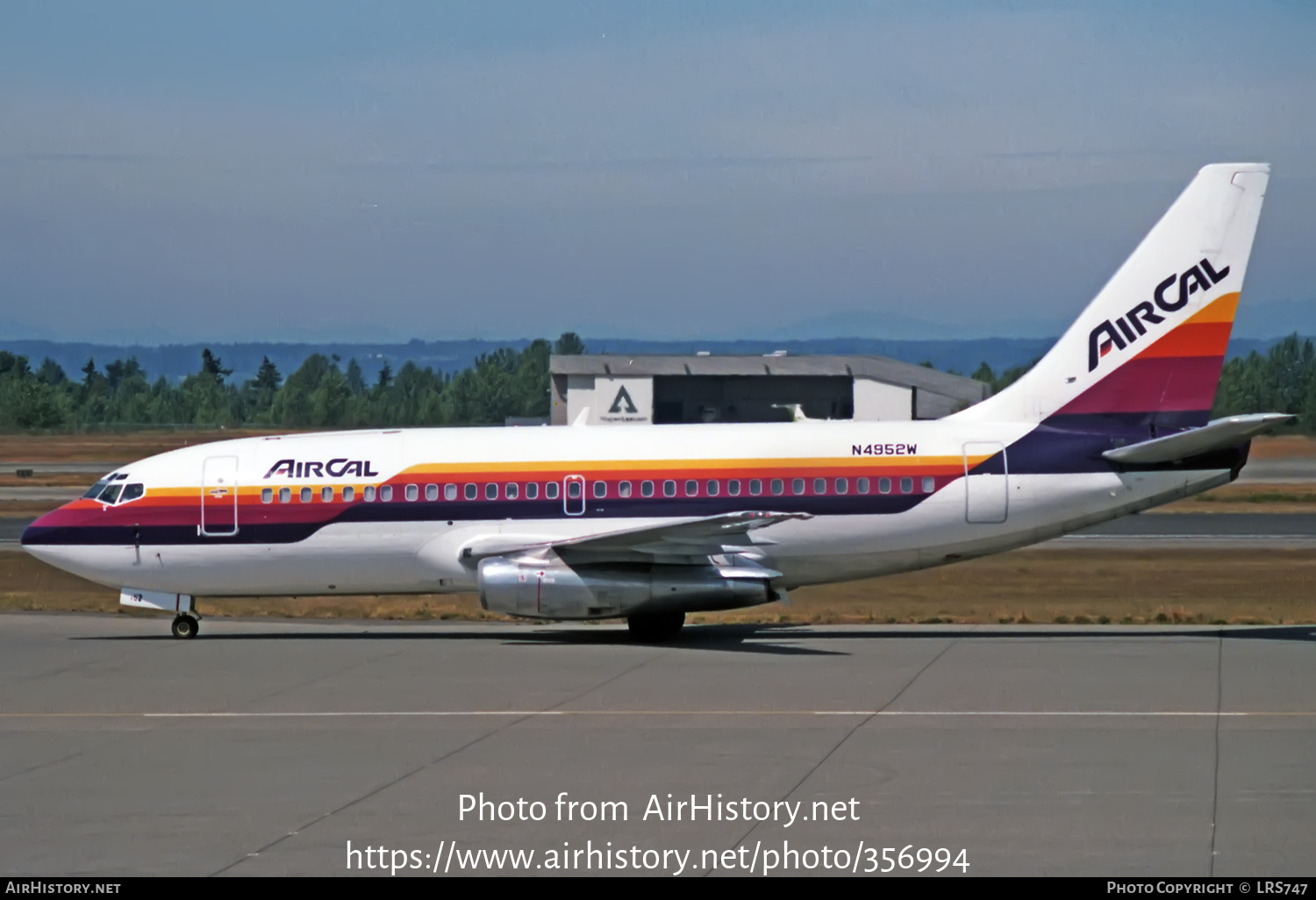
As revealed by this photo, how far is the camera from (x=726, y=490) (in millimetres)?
26203

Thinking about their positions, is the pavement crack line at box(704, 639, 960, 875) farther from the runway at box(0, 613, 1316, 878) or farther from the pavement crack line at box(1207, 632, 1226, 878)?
the pavement crack line at box(1207, 632, 1226, 878)

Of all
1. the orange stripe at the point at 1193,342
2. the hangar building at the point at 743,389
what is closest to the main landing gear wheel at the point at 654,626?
the orange stripe at the point at 1193,342

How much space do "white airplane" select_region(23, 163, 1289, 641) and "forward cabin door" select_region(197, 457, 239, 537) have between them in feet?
0.10

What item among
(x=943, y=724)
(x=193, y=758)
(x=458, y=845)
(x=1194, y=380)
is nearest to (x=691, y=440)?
(x=1194, y=380)

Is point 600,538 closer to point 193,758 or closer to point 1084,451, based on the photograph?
point 1084,451

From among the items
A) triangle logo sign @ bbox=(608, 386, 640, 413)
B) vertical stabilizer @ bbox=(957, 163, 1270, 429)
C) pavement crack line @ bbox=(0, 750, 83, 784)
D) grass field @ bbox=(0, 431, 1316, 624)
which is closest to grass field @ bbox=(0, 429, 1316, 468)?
triangle logo sign @ bbox=(608, 386, 640, 413)

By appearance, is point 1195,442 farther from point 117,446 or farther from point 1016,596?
point 117,446

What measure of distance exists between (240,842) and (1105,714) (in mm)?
9714

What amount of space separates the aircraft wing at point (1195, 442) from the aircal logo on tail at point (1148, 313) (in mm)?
1513

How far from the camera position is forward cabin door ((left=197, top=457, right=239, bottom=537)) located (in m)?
26.9

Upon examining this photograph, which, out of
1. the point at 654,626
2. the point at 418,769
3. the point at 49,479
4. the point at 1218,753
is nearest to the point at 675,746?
the point at 418,769

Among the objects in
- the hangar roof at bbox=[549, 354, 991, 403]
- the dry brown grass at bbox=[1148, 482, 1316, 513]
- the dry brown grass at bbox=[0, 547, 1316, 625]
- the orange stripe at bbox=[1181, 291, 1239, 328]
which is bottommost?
the dry brown grass at bbox=[0, 547, 1316, 625]

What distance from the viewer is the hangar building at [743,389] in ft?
313

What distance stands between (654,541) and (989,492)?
519 centimetres
